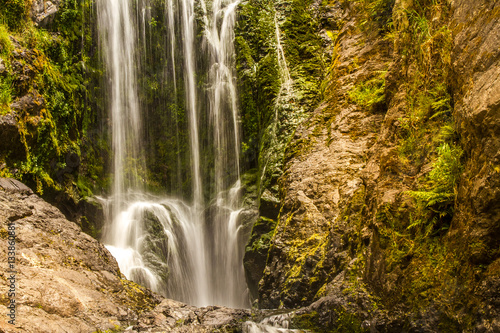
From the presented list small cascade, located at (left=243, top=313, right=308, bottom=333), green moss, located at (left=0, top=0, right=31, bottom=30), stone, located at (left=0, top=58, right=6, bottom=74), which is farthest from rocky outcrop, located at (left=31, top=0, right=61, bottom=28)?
small cascade, located at (left=243, top=313, right=308, bottom=333)

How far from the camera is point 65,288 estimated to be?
4.75 meters

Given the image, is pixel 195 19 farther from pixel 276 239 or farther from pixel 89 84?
pixel 276 239

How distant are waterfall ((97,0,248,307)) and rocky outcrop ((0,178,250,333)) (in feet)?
12.9

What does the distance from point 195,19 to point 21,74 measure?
815 centimetres

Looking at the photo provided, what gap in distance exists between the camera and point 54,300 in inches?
174

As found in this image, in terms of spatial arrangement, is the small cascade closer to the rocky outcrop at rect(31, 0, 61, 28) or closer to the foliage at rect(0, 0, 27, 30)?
the foliage at rect(0, 0, 27, 30)

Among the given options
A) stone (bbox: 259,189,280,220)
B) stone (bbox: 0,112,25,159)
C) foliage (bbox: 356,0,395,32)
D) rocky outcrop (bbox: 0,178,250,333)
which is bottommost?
rocky outcrop (bbox: 0,178,250,333)

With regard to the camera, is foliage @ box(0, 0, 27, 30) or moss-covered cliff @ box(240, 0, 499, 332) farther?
foliage @ box(0, 0, 27, 30)

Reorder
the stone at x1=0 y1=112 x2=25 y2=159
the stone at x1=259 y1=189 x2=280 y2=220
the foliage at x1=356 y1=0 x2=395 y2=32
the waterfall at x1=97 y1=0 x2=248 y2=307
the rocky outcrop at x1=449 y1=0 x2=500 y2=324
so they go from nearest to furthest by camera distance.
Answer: the rocky outcrop at x1=449 y1=0 x2=500 y2=324, the stone at x1=0 y1=112 x2=25 y2=159, the foliage at x1=356 y1=0 x2=395 y2=32, the stone at x1=259 y1=189 x2=280 y2=220, the waterfall at x1=97 y1=0 x2=248 y2=307

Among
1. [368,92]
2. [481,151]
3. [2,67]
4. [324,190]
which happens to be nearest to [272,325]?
[324,190]

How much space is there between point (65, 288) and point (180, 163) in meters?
9.52

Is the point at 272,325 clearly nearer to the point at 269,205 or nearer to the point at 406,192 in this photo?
the point at 406,192

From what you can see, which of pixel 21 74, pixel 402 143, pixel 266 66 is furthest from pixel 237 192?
pixel 402 143

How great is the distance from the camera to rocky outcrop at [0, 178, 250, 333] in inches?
164
